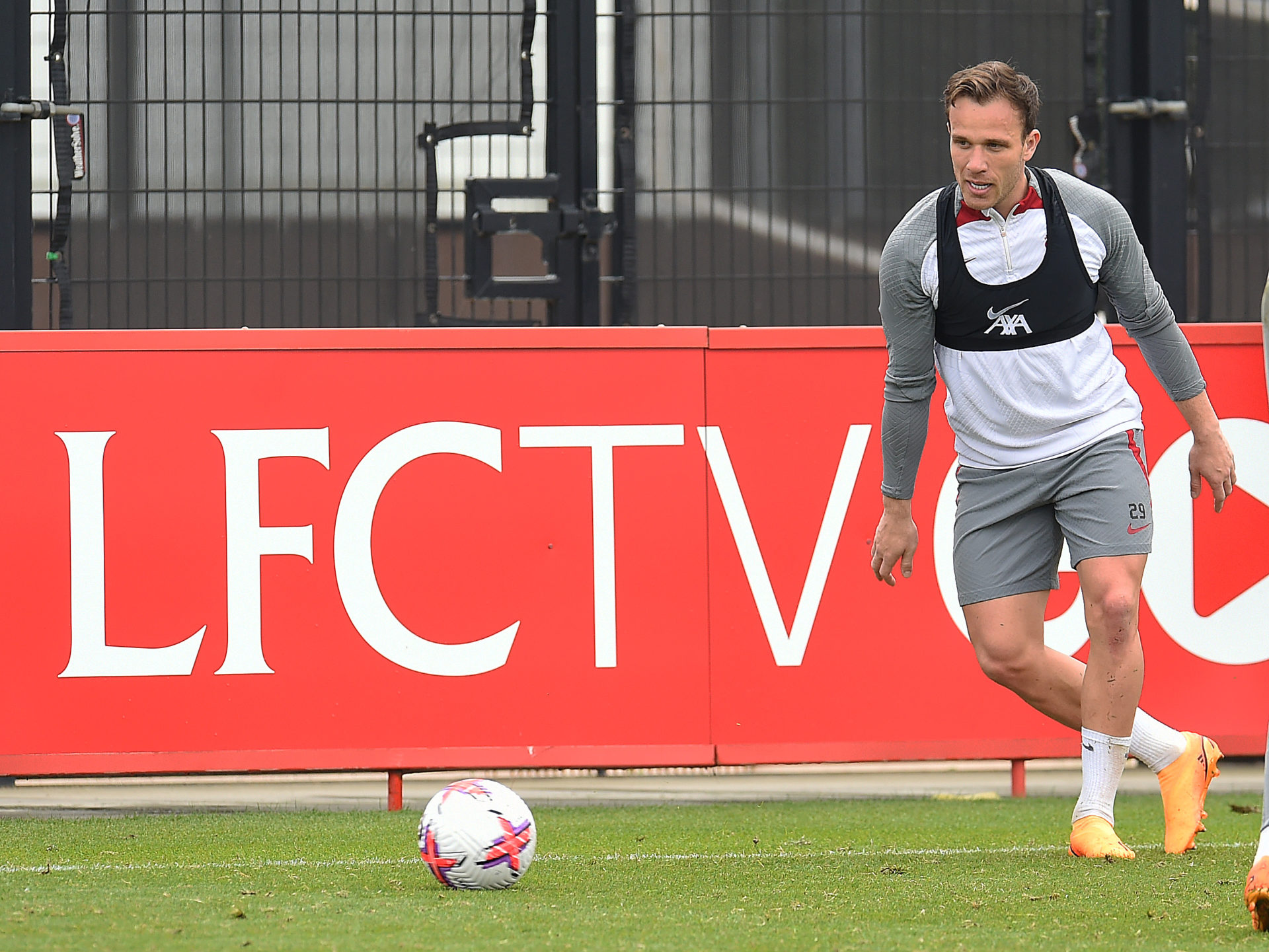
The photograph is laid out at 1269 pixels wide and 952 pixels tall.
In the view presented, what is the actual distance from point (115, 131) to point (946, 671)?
11.9ft

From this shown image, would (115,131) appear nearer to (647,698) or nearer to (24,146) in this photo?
(24,146)

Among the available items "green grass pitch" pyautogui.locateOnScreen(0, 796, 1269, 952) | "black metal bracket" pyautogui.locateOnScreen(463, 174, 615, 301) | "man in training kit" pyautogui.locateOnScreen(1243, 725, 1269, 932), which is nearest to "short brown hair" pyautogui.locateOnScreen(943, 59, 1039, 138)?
"man in training kit" pyautogui.locateOnScreen(1243, 725, 1269, 932)

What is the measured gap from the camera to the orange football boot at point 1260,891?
276 centimetres

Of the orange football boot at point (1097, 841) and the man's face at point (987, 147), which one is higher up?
the man's face at point (987, 147)

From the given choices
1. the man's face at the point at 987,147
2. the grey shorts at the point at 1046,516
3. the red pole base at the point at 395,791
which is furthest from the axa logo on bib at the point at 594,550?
the man's face at the point at 987,147

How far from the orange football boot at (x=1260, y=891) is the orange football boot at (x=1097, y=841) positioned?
3.21ft

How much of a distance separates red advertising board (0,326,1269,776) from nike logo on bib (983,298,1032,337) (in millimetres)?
1699

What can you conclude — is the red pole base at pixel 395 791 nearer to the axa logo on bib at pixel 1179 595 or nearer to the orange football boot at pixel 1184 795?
the axa logo on bib at pixel 1179 595

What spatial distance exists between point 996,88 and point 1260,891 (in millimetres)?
1737

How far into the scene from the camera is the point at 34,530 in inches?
205

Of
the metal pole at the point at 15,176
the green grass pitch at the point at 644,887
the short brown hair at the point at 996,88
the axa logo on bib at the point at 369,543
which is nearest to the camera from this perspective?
the green grass pitch at the point at 644,887

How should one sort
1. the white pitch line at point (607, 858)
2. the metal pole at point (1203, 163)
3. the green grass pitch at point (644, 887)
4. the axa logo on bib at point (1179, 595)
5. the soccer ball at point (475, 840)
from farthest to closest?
1. the metal pole at point (1203, 163)
2. the axa logo on bib at point (1179, 595)
3. the white pitch line at point (607, 858)
4. the soccer ball at point (475, 840)
5. the green grass pitch at point (644, 887)

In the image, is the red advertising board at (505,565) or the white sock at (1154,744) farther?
the red advertising board at (505,565)

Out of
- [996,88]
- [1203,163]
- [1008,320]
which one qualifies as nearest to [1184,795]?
[1008,320]
